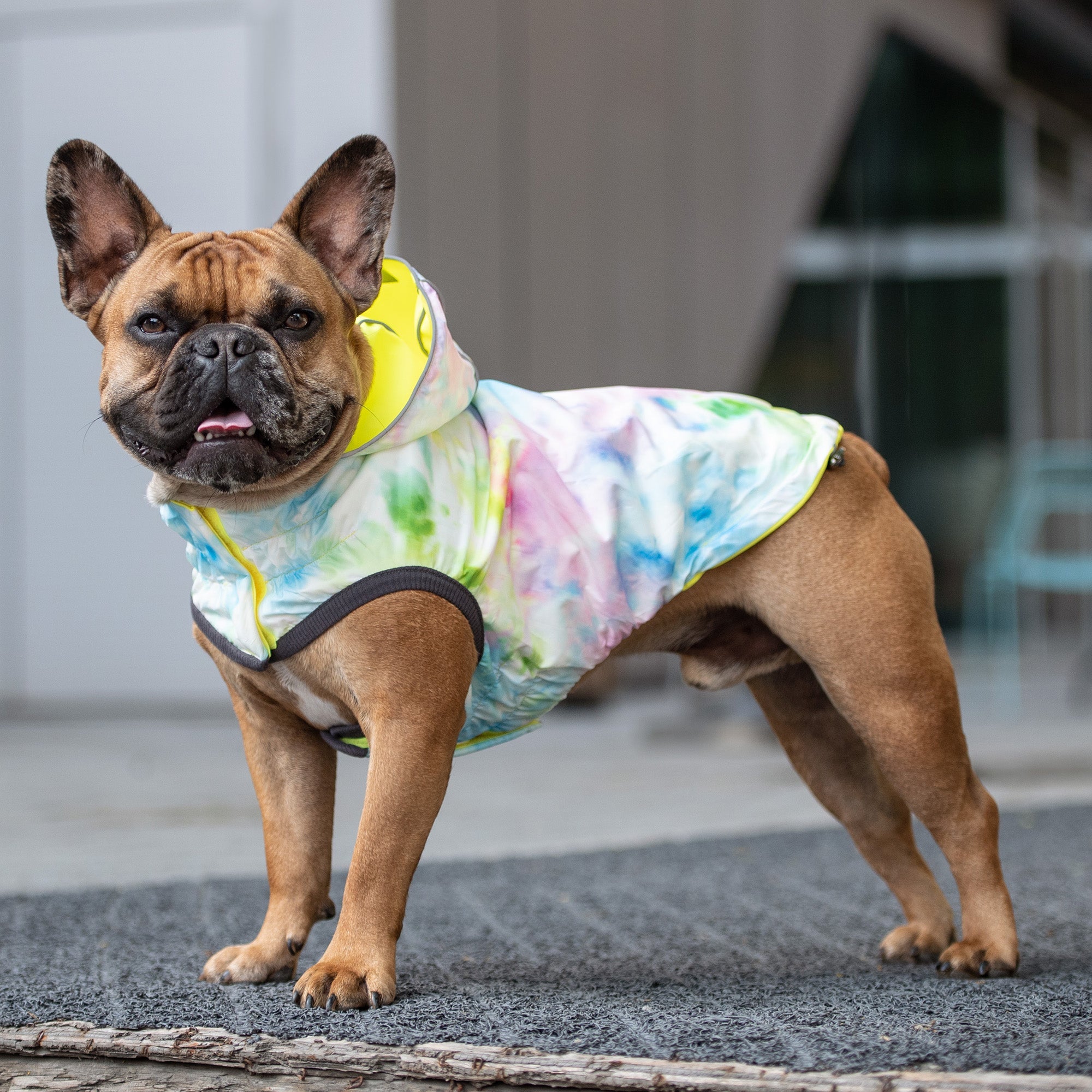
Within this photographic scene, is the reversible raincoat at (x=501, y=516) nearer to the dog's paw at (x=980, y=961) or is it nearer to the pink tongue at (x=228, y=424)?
the pink tongue at (x=228, y=424)

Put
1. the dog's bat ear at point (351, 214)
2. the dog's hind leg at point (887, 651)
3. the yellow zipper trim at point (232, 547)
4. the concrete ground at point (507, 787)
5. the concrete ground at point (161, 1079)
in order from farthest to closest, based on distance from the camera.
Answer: the concrete ground at point (507, 787)
the dog's hind leg at point (887, 651)
the dog's bat ear at point (351, 214)
the yellow zipper trim at point (232, 547)
the concrete ground at point (161, 1079)

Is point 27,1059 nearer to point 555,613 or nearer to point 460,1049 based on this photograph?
point 460,1049

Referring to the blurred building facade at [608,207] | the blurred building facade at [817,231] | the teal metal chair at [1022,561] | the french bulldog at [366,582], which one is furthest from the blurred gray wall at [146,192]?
the french bulldog at [366,582]

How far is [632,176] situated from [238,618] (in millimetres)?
7770

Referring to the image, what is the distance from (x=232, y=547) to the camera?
2.27 metres

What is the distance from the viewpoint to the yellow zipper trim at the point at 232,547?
225 cm

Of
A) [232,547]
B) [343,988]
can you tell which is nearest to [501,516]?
[232,547]

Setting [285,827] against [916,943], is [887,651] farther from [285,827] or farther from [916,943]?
[285,827]

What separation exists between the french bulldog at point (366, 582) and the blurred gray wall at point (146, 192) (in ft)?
17.3

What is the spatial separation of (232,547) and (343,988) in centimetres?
70

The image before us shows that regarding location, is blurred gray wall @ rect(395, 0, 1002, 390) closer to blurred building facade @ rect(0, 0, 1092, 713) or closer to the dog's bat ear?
blurred building facade @ rect(0, 0, 1092, 713)

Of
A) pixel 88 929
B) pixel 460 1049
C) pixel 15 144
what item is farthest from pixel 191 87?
pixel 460 1049

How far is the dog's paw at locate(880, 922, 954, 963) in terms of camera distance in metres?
2.71

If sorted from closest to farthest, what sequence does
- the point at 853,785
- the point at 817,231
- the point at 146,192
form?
the point at 853,785, the point at 146,192, the point at 817,231
